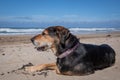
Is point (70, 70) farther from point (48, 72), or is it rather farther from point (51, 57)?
point (51, 57)

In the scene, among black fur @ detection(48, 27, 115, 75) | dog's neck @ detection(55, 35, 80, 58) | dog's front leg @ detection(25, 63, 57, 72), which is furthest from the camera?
dog's front leg @ detection(25, 63, 57, 72)

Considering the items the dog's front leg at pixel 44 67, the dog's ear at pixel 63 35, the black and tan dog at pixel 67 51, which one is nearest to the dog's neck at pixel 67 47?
the black and tan dog at pixel 67 51

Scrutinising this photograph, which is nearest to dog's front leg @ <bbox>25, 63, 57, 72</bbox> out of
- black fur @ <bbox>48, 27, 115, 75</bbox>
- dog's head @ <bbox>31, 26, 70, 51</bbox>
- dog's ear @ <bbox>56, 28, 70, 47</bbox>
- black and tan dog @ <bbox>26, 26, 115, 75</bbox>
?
black and tan dog @ <bbox>26, 26, 115, 75</bbox>

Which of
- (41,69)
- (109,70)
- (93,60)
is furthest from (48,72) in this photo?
A: (109,70)

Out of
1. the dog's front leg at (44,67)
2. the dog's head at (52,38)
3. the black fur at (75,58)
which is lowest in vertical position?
the dog's front leg at (44,67)

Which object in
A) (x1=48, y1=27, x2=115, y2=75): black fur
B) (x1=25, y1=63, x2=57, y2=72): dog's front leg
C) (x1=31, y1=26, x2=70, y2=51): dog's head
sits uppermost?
(x1=31, y1=26, x2=70, y2=51): dog's head

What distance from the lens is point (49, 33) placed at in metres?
6.60

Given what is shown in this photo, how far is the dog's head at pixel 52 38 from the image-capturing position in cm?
643

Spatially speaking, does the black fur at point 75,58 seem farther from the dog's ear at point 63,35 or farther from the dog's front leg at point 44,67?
the dog's front leg at point 44,67

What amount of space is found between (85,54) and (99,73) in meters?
0.66

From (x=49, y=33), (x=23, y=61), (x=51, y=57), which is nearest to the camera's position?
(x=49, y=33)

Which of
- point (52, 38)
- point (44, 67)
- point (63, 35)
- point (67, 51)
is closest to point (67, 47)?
point (67, 51)

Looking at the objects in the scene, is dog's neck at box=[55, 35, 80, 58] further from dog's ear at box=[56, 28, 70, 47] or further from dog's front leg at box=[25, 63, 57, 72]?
dog's front leg at box=[25, 63, 57, 72]

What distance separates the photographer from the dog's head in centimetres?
643
